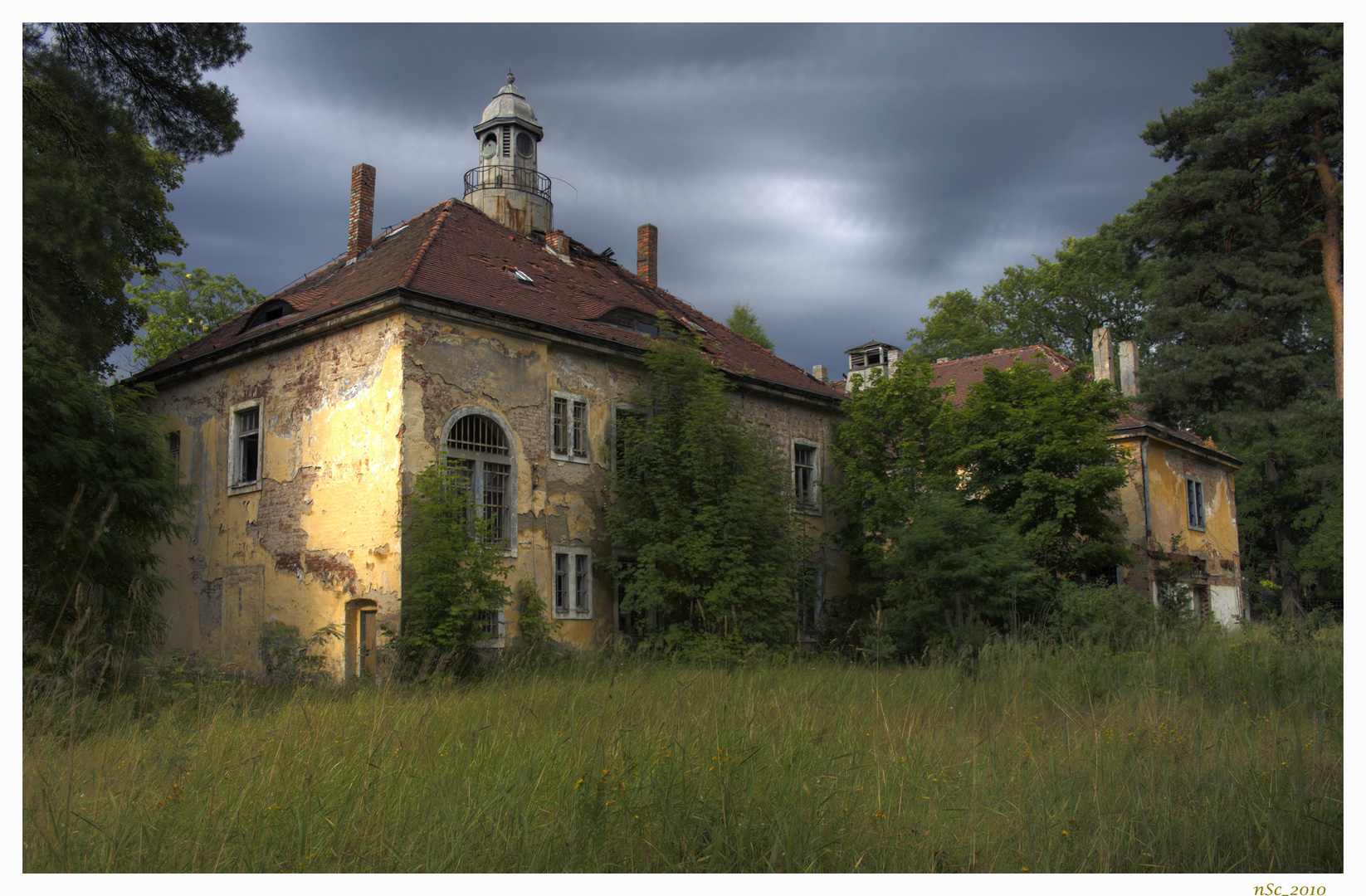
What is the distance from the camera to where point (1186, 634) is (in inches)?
498

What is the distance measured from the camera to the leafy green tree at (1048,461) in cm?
1886

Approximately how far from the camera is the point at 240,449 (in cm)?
1681

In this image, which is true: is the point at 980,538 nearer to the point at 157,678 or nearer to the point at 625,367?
the point at 625,367

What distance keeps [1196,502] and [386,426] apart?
23169mm

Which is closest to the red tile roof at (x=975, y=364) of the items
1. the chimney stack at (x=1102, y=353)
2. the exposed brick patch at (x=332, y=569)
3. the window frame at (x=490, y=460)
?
the chimney stack at (x=1102, y=353)

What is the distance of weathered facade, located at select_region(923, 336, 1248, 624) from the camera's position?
24094 mm

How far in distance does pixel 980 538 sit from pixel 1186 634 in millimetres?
4312

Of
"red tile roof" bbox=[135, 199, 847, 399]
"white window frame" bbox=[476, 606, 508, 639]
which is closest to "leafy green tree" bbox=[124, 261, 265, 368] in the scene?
"red tile roof" bbox=[135, 199, 847, 399]

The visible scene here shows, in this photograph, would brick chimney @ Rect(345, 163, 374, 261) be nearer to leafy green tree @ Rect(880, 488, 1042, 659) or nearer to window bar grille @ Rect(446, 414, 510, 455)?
window bar grille @ Rect(446, 414, 510, 455)

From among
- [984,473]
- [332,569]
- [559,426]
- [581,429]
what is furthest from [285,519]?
[984,473]

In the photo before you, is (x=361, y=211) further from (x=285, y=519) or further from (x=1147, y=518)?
(x=1147, y=518)

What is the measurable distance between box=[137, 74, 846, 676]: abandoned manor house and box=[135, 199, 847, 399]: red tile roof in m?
0.07

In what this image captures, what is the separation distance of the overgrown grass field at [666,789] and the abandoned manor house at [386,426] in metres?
6.87

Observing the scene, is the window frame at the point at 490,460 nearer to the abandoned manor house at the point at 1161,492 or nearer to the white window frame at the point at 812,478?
the white window frame at the point at 812,478
